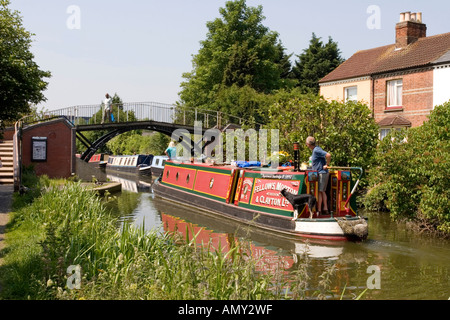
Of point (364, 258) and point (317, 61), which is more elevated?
point (317, 61)

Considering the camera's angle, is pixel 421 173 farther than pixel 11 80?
No

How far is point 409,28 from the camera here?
22.3m

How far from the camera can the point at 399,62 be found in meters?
21.2

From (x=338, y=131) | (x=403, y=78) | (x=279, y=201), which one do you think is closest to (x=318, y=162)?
(x=279, y=201)

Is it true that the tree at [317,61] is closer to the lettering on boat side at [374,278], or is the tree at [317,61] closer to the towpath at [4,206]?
the towpath at [4,206]

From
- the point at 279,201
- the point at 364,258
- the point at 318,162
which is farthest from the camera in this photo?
the point at 279,201

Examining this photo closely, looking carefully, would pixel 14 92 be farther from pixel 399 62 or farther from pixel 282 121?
pixel 399 62

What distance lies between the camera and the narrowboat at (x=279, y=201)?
9.96 metres

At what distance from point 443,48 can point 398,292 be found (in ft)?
52.4

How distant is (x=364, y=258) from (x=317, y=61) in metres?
29.5

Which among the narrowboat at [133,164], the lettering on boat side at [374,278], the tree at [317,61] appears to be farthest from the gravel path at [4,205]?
the tree at [317,61]

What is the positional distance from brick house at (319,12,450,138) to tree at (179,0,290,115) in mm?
9396

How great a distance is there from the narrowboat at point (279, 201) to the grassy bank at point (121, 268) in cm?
282
